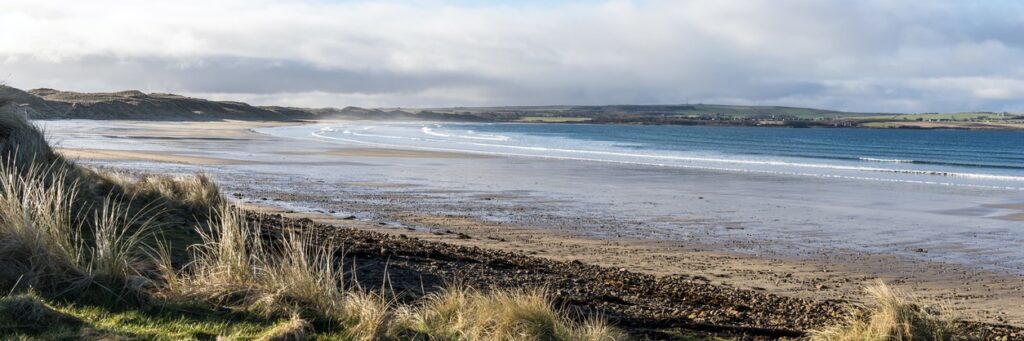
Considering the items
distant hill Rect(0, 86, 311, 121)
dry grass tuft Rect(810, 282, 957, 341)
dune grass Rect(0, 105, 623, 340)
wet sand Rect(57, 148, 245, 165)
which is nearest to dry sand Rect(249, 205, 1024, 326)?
dry grass tuft Rect(810, 282, 957, 341)

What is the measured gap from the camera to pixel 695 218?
19531 mm

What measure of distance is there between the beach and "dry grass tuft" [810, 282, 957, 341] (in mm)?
2268

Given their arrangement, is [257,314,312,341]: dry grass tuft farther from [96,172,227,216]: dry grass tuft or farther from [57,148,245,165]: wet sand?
[57,148,245,165]: wet sand

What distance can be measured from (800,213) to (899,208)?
3.66m

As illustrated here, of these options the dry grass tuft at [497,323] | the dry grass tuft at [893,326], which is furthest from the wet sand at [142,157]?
the dry grass tuft at [893,326]

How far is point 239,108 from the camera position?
150375 mm

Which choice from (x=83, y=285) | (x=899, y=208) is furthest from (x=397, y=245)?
(x=899, y=208)

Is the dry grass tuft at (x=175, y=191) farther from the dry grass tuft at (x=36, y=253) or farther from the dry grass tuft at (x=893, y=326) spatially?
the dry grass tuft at (x=893, y=326)

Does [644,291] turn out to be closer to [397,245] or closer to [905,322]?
[905,322]

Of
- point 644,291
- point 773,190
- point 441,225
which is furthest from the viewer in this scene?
point 773,190

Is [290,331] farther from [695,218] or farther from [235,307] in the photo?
[695,218]

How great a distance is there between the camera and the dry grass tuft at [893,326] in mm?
7633

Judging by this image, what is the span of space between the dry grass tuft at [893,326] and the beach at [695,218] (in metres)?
2.27

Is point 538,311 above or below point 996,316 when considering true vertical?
above
